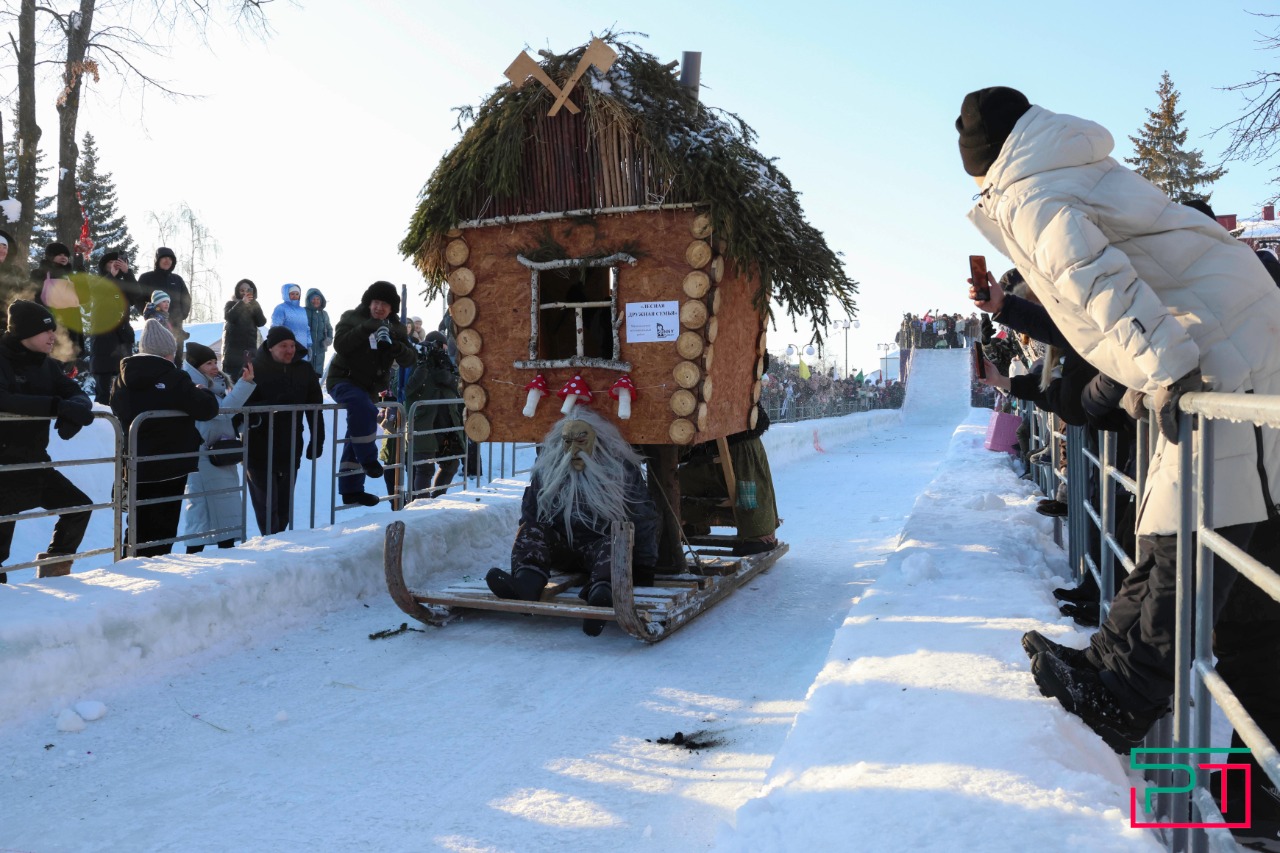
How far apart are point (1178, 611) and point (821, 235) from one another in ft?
13.2

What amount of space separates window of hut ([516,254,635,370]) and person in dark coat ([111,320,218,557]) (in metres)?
1.97

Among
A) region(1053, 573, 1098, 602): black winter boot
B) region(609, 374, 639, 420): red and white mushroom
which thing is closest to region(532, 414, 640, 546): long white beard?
region(609, 374, 639, 420): red and white mushroom

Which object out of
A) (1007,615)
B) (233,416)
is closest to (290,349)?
(233,416)

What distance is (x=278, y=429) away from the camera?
6355 mm

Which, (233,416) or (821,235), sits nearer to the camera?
(821,235)

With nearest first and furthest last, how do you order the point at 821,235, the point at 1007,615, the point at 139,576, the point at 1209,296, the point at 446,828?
the point at 1209,296 → the point at 446,828 → the point at 1007,615 → the point at 139,576 → the point at 821,235

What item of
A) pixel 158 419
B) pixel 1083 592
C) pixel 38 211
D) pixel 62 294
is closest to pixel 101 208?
pixel 38 211

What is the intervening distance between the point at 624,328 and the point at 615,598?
5.25 feet

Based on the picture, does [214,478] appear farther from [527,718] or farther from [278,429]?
[527,718]

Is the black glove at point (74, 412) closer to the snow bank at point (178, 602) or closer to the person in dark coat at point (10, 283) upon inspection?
the snow bank at point (178, 602)

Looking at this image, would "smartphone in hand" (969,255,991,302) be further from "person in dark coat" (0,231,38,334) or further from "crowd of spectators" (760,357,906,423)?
"crowd of spectators" (760,357,906,423)

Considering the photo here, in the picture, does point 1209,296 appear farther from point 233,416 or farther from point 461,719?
point 233,416

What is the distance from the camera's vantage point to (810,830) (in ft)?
6.66

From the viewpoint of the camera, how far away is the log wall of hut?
5.01 meters
